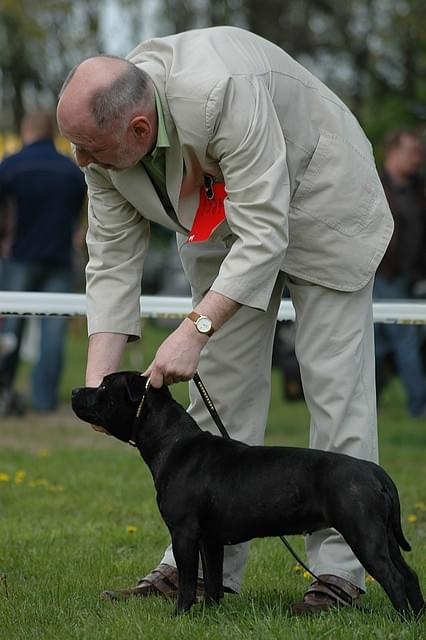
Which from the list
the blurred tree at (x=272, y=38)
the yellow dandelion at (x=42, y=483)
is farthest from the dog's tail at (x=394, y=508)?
the blurred tree at (x=272, y=38)

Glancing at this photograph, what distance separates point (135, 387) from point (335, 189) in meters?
1.00

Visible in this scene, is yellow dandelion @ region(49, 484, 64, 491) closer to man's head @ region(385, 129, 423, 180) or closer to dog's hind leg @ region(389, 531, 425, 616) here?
dog's hind leg @ region(389, 531, 425, 616)

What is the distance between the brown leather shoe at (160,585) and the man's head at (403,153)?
6858 millimetres

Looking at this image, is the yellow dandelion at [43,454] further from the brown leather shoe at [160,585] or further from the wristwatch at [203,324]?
the wristwatch at [203,324]

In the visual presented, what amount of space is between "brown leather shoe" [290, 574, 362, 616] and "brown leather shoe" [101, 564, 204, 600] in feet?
1.45

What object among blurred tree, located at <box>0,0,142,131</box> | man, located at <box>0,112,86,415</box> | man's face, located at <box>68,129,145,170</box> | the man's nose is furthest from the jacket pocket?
blurred tree, located at <box>0,0,142,131</box>

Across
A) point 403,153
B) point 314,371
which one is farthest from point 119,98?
point 403,153

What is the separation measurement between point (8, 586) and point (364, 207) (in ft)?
6.87

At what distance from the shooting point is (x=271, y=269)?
13.1 feet

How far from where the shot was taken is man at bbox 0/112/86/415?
11.3 meters

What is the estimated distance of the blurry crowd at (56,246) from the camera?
36.2 feet

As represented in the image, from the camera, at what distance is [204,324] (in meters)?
3.96

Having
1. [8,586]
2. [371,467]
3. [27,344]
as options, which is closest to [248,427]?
[371,467]

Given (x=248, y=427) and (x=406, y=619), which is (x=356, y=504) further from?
(x=248, y=427)
